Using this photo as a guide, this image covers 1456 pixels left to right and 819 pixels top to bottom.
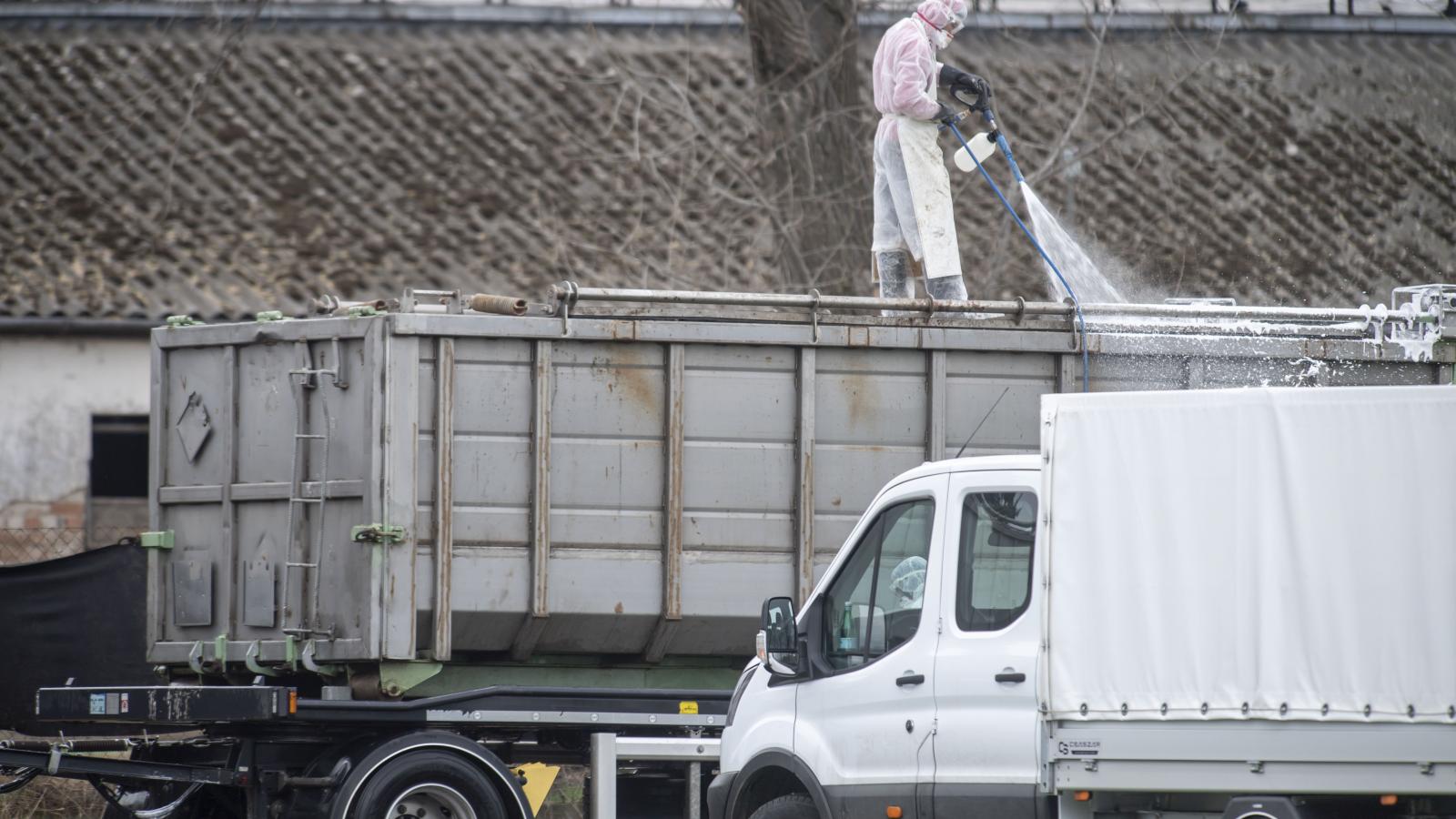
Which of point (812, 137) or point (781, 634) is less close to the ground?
point (812, 137)

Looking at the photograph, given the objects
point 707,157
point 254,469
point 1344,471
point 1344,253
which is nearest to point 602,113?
point 707,157

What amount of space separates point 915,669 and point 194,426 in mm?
4622

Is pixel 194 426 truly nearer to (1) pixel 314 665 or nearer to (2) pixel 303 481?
(2) pixel 303 481

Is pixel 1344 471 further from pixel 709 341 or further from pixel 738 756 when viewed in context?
pixel 709 341

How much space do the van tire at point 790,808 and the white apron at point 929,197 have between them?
3956mm

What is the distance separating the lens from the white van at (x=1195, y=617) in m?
6.45

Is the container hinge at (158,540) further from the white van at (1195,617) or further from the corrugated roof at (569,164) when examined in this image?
the corrugated roof at (569,164)

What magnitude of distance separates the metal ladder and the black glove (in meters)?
4.00

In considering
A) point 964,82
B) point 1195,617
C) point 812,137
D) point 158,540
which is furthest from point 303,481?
point 812,137

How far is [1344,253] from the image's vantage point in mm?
19359

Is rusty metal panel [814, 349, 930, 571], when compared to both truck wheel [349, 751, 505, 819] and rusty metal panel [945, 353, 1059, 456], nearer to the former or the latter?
rusty metal panel [945, 353, 1059, 456]

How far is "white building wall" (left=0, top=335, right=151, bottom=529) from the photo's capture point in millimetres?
17594

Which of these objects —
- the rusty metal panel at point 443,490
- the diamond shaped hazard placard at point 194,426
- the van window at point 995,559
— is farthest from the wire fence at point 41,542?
the van window at point 995,559

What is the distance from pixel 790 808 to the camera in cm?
834
